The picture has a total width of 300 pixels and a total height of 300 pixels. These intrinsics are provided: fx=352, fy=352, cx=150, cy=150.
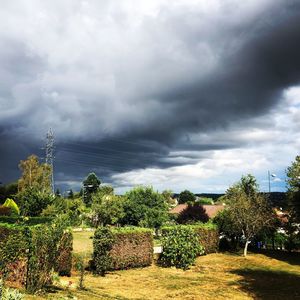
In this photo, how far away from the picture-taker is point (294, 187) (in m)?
31.6

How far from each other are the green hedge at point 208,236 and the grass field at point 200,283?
289 cm

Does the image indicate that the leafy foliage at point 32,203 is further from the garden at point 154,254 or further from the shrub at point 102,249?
the shrub at point 102,249

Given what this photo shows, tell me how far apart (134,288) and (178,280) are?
3.83 metres

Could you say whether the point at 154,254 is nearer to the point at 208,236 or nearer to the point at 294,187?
the point at 208,236

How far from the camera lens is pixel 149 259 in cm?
2652

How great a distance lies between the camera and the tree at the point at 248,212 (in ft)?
105

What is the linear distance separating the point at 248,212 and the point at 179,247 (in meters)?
8.83

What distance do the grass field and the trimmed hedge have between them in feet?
2.01

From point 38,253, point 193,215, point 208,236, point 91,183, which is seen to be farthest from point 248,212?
point 91,183

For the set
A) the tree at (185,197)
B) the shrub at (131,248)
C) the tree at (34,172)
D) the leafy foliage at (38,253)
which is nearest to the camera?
the leafy foliage at (38,253)

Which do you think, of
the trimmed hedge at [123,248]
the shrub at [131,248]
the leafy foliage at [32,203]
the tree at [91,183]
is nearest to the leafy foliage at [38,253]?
the trimmed hedge at [123,248]

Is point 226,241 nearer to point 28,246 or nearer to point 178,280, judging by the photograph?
point 178,280

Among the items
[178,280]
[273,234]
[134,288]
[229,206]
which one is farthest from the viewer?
[273,234]

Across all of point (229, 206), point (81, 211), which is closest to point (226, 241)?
point (229, 206)
